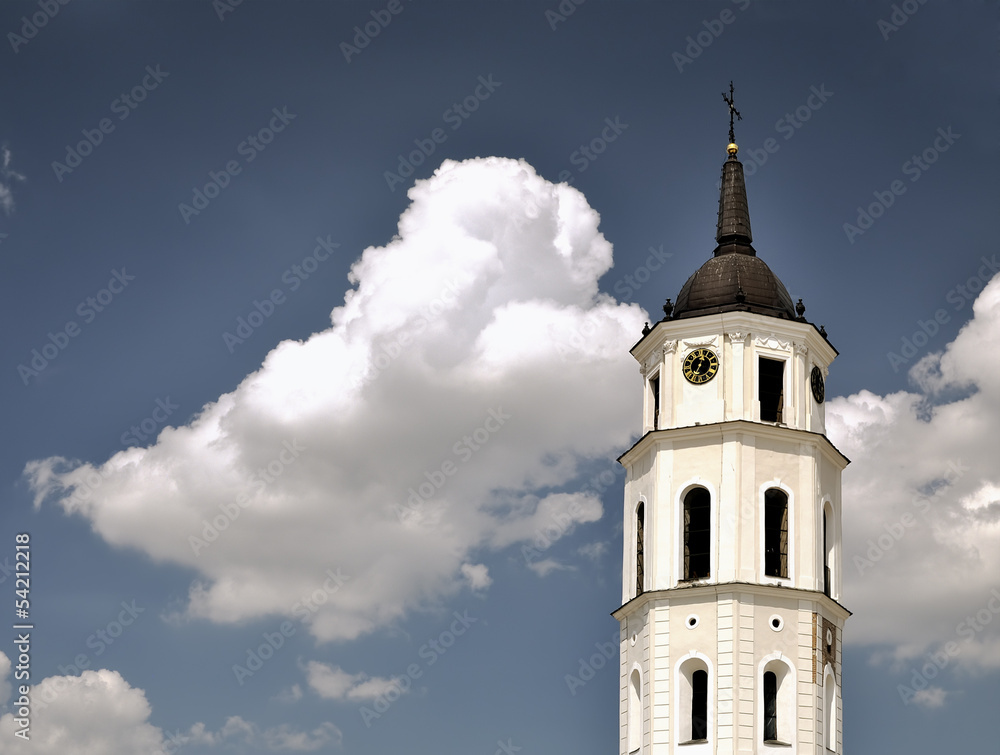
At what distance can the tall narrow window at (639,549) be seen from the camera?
59438 mm

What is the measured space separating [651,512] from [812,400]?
26.4 ft

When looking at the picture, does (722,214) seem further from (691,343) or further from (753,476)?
(753,476)

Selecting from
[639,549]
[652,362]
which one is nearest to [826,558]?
[639,549]

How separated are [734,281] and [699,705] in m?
17.1

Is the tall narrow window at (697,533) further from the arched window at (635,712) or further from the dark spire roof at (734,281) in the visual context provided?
the dark spire roof at (734,281)

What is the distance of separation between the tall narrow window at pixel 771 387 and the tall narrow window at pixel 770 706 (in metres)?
10.2

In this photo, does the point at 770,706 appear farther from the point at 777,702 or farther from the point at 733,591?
the point at 733,591

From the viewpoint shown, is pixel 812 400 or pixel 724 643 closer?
pixel 724 643

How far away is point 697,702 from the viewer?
5612 cm

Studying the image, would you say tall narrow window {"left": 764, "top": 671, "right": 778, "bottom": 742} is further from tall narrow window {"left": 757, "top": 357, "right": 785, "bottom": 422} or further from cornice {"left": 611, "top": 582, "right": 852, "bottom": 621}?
tall narrow window {"left": 757, "top": 357, "right": 785, "bottom": 422}

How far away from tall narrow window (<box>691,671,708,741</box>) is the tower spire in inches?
725

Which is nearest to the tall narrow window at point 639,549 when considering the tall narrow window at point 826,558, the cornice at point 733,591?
the cornice at point 733,591

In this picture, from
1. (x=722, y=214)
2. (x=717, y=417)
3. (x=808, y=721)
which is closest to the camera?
(x=808, y=721)

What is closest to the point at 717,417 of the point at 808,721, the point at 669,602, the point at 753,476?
the point at 753,476
